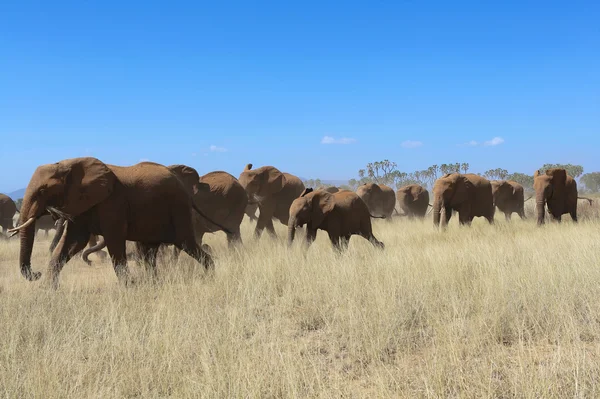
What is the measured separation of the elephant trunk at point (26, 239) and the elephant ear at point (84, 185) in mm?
Answer: 394

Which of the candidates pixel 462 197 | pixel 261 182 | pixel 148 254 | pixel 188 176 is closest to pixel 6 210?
pixel 261 182

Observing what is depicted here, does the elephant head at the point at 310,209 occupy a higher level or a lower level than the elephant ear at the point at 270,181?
lower

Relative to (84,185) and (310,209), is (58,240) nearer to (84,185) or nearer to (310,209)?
(84,185)

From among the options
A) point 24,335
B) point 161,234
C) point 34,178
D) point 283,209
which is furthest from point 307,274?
point 283,209

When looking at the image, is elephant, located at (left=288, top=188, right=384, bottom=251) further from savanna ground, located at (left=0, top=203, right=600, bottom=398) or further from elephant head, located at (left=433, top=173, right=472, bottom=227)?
elephant head, located at (left=433, top=173, right=472, bottom=227)

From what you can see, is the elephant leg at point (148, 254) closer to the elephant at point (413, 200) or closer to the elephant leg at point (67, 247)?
the elephant leg at point (67, 247)

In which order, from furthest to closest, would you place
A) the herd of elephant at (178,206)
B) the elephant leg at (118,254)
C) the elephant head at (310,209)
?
the elephant head at (310,209) < the elephant leg at (118,254) < the herd of elephant at (178,206)

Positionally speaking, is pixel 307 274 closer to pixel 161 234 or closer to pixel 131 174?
pixel 161 234

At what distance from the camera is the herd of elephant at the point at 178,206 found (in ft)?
20.7

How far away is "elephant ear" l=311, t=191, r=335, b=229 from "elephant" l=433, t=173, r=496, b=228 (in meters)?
5.05

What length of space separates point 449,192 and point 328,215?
5.54 metres

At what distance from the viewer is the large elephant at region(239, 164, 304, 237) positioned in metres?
14.0

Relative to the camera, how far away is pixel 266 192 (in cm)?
1421

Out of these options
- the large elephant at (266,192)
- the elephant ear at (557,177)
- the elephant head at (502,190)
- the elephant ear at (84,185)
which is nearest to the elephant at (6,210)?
the large elephant at (266,192)
